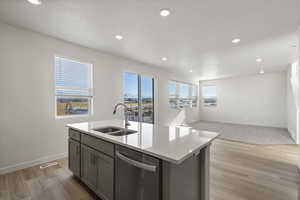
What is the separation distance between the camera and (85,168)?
74.6 inches

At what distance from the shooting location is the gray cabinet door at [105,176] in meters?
1.49

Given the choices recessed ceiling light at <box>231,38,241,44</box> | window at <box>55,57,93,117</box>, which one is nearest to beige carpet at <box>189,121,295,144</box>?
recessed ceiling light at <box>231,38,241,44</box>

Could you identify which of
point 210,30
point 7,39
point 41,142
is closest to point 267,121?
point 210,30

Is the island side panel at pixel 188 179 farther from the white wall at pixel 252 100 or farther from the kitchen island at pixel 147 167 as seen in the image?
the white wall at pixel 252 100

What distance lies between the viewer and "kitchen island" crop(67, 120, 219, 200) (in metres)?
Answer: 1.08

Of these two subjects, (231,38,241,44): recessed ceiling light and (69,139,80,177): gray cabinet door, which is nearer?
(69,139,80,177): gray cabinet door

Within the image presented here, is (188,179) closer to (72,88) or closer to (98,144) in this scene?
(98,144)

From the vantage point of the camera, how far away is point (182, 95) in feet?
24.1

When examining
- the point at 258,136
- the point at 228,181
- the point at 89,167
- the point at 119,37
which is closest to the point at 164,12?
the point at 119,37

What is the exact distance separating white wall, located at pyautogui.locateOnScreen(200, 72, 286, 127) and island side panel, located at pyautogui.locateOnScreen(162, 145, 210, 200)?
7263mm

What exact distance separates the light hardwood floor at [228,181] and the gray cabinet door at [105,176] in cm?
35

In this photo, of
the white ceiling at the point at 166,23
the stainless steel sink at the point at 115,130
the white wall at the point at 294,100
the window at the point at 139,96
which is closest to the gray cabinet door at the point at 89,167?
the stainless steel sink at the point at 115,130

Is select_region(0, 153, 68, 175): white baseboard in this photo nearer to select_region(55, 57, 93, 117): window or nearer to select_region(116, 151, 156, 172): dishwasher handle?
select_region(55, 57, 93, 117): window

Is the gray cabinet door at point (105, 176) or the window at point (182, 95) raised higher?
the window at point (182, 95)
